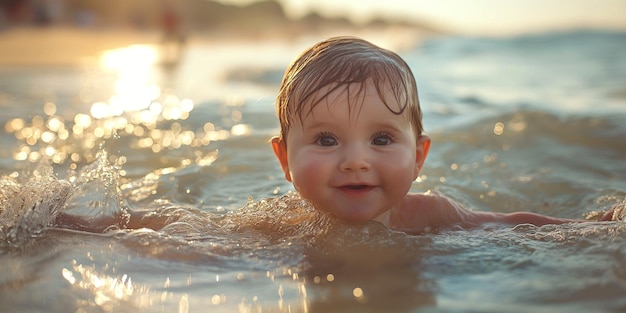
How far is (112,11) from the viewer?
159 ft

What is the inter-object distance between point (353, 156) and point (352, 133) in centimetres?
11

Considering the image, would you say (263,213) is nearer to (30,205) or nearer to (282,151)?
(282,151)

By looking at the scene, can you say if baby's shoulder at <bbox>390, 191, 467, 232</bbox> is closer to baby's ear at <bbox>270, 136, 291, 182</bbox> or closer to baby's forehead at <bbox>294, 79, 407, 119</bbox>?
baby's ear at <bbox>270, 136, 291, 182</bbox>

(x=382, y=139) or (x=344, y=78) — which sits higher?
(x=344, y=78)

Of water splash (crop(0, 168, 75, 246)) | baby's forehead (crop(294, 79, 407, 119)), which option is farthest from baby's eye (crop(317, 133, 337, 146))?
water splash (crop(0, 168, 75, 246))

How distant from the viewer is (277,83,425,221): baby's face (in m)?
2.78

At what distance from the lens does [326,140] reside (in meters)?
2.86

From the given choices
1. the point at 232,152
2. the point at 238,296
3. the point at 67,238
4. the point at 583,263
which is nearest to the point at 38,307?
the point at 238,296

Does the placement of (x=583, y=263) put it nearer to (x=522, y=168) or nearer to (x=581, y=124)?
(x=522, y=168)

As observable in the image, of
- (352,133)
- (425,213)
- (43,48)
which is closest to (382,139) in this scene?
(352,133)

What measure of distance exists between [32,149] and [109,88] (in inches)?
208

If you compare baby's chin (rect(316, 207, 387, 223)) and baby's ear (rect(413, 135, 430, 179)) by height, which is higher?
baby's ear (rect(413, 135, 430, 179))

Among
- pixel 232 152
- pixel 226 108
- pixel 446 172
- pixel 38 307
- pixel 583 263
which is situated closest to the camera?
pixel 38 307

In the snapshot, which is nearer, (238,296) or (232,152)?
(238,296)
